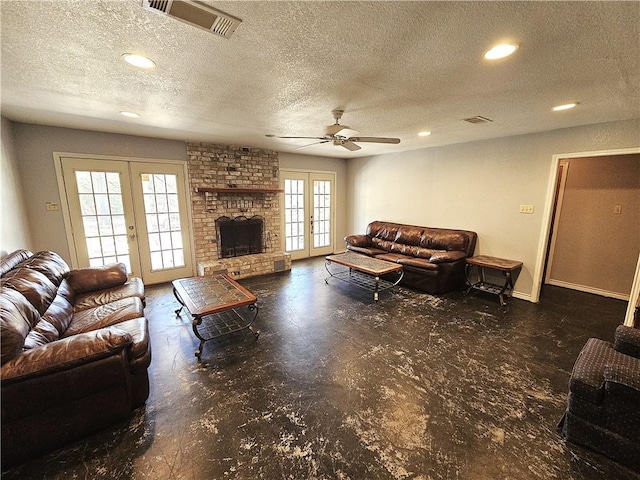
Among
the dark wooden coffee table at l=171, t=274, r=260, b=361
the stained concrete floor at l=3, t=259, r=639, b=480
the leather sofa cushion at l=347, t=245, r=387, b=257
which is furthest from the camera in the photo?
the leather sofa cushion at l=347, t=245, r=387, b=257

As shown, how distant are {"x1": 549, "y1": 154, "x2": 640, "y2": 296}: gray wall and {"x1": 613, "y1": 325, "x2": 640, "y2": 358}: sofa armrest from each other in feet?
9.82

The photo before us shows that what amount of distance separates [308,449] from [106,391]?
1.35 metres

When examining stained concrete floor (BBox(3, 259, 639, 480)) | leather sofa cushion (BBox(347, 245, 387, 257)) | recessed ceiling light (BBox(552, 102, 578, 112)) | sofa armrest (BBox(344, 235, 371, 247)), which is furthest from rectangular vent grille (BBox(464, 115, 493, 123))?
sofa armrest (BBox(344, 235, 371, 247))

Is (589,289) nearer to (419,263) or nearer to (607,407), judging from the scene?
(419,263)

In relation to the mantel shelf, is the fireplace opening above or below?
below

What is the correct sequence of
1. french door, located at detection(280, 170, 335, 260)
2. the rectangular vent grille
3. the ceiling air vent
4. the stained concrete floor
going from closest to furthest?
1. the ceiling air vent
2. the stained concrete floor
3. the rectangular vent grille
4. french door, located at detection(280, 170, 335, 260)

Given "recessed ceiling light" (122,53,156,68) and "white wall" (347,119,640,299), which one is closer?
"recessed ceiling light" (122,53,156,68)

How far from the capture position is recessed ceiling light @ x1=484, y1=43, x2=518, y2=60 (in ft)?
4.99

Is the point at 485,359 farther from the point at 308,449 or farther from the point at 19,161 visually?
the point at 19,161

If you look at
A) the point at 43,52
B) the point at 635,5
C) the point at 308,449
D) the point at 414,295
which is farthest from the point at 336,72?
the point at 414,295

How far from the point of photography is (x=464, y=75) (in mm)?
1907

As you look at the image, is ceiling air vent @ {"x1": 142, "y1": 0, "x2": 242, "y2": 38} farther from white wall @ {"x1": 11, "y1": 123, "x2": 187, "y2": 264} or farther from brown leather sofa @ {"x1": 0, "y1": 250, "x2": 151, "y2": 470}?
white wall @ {"x1": 11, "y1": 123, "x2": 187, "y2": 264}

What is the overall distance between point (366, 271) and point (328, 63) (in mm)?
2685

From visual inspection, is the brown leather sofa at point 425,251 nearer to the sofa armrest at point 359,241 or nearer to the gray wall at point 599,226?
the sofa armrest at point 359,241
